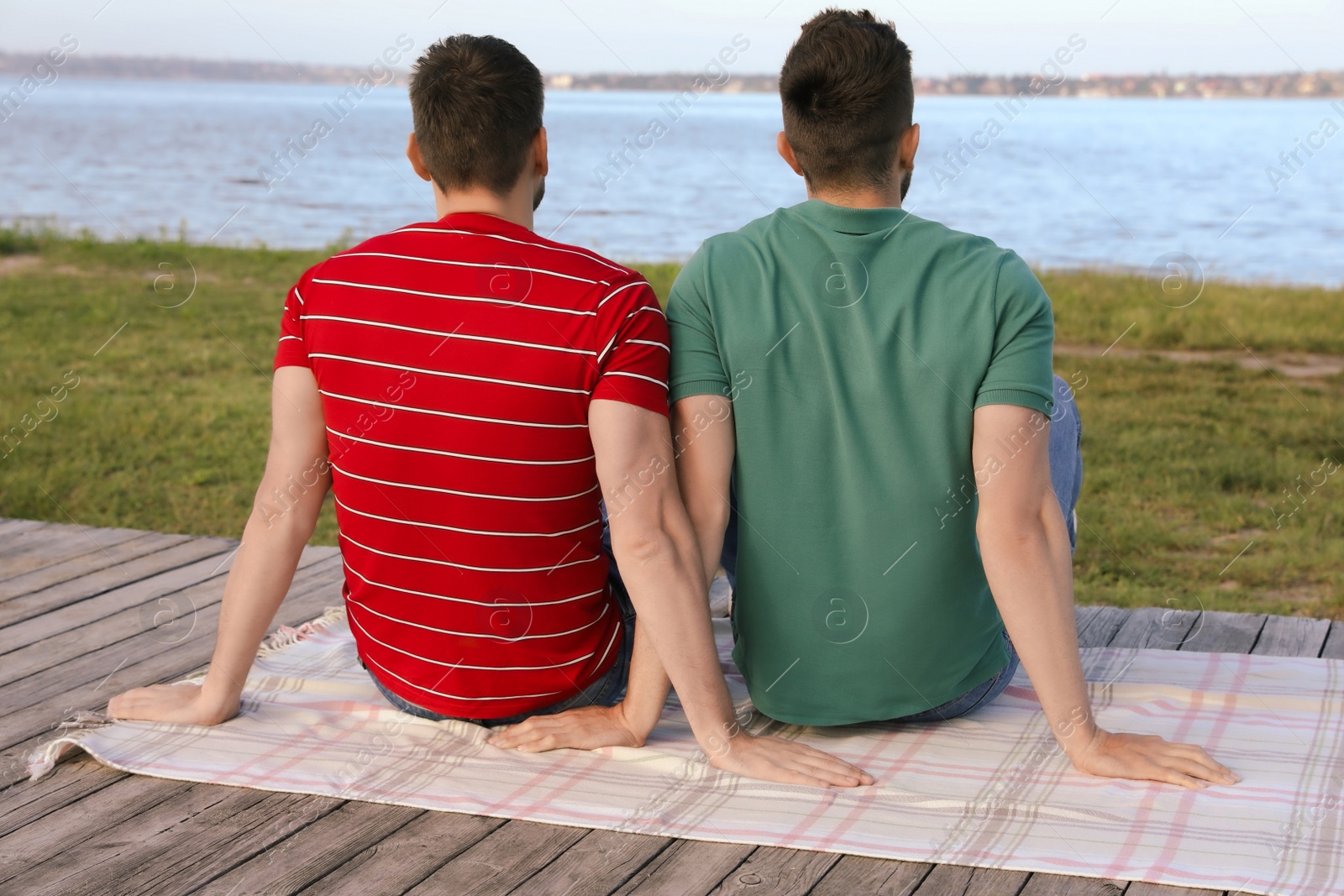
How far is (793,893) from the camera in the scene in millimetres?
1878

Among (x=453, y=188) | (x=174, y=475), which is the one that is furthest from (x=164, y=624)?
(x=174, y=475)

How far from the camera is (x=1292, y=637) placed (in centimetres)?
308

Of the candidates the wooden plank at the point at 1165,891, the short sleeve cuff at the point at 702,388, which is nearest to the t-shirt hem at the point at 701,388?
the short sleeve cuff at the point at 702,388

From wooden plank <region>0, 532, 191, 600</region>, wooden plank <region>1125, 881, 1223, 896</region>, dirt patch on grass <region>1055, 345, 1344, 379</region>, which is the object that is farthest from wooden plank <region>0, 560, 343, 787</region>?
dirt patch on grass <region>1055, 345, 1344, 379</region>

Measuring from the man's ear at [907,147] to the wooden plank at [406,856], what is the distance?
1.36 metres

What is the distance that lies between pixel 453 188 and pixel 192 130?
5136cm

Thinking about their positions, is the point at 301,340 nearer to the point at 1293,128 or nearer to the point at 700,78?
the point at 700,78

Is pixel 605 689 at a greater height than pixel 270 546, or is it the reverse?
pixel 270 546

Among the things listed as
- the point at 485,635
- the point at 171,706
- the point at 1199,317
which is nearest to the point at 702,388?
the point at 485,635

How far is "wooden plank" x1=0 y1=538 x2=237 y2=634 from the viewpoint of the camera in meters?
3.32

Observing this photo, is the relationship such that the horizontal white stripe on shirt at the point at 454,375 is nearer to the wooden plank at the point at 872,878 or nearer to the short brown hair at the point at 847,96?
the short brown hair at the point at 847,96

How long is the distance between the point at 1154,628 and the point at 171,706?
239 centimetres

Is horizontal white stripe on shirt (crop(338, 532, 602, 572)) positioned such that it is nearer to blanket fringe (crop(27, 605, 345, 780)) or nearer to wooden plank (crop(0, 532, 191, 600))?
blanket fringe (crop(27, 605, 345, 780))

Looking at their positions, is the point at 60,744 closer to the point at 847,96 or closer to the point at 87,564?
the point at 87,564
